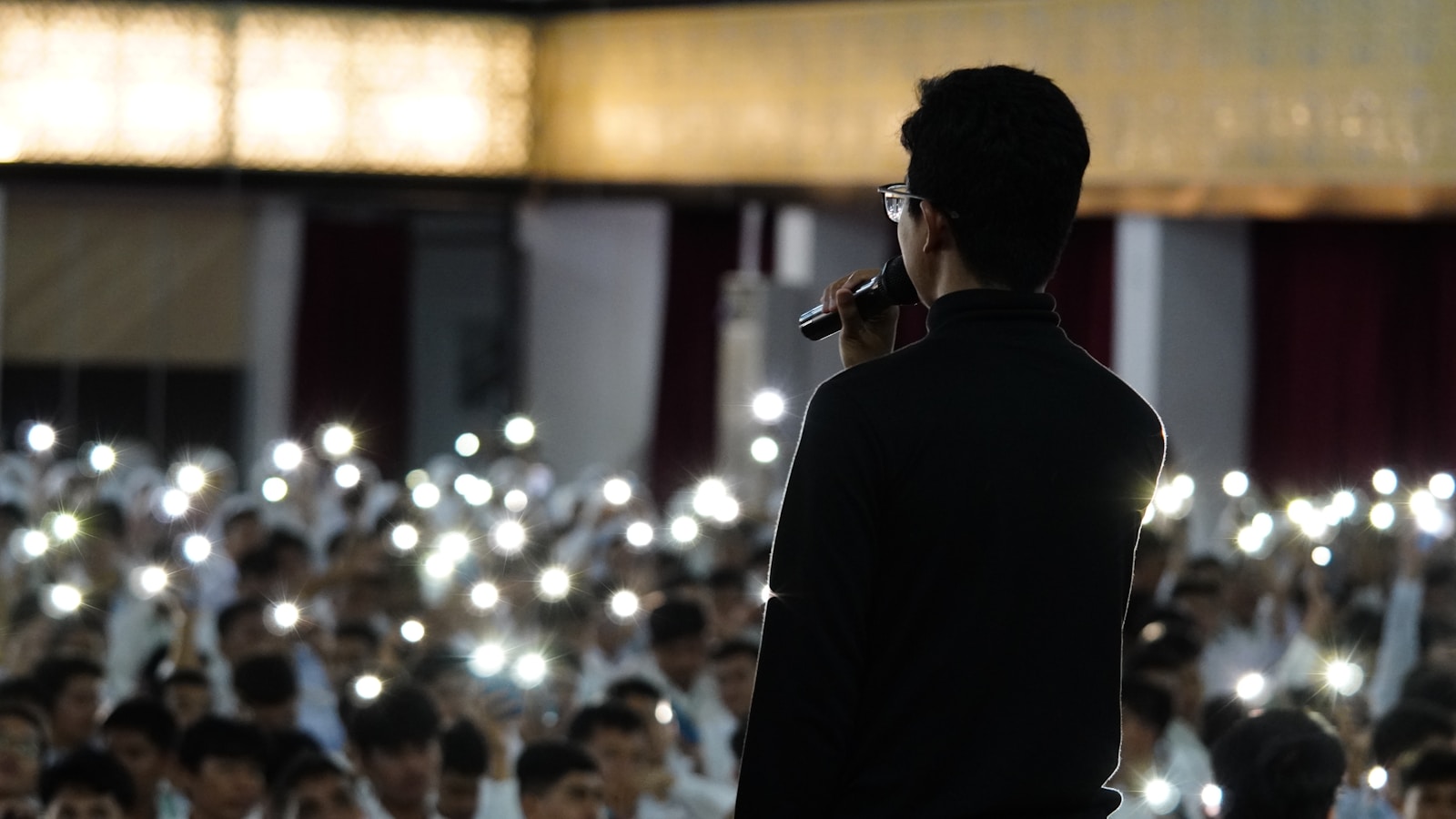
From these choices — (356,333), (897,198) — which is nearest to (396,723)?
(897,198)

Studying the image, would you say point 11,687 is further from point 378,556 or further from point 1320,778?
point 1320,778

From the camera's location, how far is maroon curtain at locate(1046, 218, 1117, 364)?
9.97 meters

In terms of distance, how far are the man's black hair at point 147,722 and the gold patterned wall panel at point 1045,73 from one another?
15.1 ft

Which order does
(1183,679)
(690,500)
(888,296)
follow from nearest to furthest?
(888,296) → (1183,679) → (690,500)

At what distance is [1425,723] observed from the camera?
14.8 ft

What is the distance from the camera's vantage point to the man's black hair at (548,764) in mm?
Answer: 4250

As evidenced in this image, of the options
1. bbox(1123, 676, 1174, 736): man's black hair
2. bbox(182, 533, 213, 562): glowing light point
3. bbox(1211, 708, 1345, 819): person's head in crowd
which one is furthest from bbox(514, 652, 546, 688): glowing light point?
bbox(1211, 708, 1345, 819): person's head in crowd

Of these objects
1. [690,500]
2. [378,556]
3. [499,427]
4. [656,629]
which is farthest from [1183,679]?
[499,427]

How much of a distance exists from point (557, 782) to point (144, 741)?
3.42 feet

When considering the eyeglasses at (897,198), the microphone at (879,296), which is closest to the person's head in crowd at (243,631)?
the microphone at (879,296)

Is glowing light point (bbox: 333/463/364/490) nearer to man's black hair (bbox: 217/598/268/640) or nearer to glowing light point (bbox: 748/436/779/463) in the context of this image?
glowing light point (bbox: 748/436/779/463)

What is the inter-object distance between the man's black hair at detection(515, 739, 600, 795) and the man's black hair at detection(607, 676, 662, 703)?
83 cm

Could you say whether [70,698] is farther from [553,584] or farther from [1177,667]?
[1177,667]

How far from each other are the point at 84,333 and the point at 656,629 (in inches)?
240
